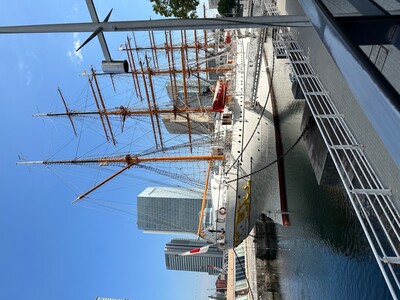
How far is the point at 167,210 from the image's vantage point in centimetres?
7675

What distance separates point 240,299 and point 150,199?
52920 mm

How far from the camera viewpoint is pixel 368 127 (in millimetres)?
8352

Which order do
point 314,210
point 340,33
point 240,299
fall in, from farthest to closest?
1. point 240,299
2. point 314,210
3. point 340,33

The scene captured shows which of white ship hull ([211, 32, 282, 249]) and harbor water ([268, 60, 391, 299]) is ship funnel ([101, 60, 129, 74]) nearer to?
harbor water ([268, 60, 391, 299])

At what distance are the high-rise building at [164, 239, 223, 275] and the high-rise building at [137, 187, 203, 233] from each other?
16.6 m

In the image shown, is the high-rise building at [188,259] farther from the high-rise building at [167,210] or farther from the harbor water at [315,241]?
the harbor water at [315,241]

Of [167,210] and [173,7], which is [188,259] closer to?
[167,210]

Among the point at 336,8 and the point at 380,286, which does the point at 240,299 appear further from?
the point at 336,8

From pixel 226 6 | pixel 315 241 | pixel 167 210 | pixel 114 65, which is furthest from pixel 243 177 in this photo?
pixel 167 210

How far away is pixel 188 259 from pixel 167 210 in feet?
89.9

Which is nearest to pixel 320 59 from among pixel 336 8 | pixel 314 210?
pixel 336 8

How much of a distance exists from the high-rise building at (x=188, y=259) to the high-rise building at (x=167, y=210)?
16.6m

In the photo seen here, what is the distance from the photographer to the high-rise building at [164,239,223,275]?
92.3 meters

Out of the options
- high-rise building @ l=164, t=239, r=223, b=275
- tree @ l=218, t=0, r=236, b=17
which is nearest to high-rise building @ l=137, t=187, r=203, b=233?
high-rise building @ l=164, t=239, r=223, b=275
